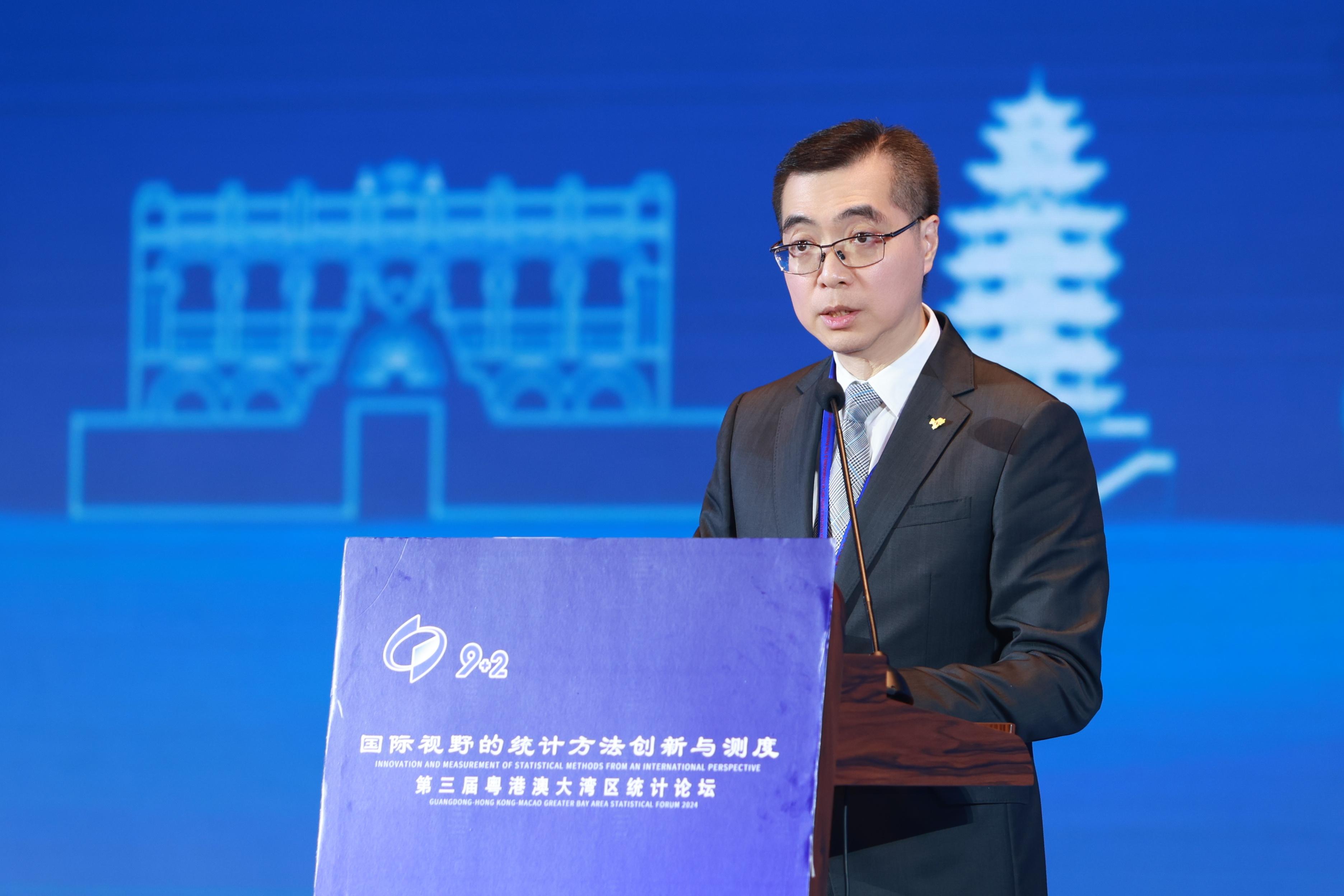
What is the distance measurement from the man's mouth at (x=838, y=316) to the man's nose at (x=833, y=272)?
0.03 meters

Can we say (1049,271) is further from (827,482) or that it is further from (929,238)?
(827,482)

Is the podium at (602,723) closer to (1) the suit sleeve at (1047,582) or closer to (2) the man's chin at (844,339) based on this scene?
(1) the suit sleeve at (1047,582)

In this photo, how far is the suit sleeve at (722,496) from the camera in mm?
1942

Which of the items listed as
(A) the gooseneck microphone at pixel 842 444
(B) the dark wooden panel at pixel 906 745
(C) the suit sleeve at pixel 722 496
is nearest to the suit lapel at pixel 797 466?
(C) the suit sleeve at pixel 722 496

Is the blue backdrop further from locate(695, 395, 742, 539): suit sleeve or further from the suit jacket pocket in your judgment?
the suit jacket pocket

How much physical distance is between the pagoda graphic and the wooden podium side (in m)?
2.43

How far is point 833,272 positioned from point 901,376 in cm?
19

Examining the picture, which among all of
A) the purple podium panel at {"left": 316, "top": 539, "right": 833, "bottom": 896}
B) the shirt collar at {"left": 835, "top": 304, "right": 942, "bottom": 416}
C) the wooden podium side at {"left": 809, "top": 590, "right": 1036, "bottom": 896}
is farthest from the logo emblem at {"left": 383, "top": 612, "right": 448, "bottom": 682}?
the shirt collar at {"left": 835, "top": 304, "right": 942, "bottom": 416}

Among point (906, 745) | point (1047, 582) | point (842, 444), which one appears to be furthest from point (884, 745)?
point (1047, 582)

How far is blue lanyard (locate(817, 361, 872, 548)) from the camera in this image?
5.26ft

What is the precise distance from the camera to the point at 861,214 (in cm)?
171

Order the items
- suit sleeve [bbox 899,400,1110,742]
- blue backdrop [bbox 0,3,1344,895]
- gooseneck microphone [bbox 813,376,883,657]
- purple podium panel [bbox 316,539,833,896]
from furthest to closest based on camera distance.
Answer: blue backdrop [bbox 0,3,1344,895] → suit sleeve [bbox 899,400,1110,742] → gooseneck microphone [bbox 813,376,883,657] → purple podium panel [bbox 316,539,833,896]

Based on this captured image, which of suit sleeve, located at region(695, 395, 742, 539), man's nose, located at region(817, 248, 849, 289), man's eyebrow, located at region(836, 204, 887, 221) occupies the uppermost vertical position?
man's eyebrow, located at region(836, 204, 887, 221)

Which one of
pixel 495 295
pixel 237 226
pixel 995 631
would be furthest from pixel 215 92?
pixel 995 631
